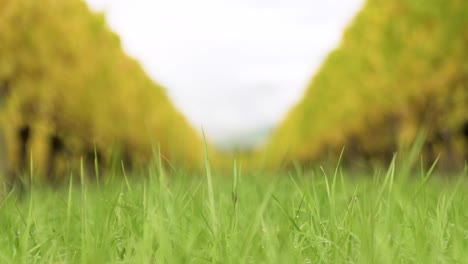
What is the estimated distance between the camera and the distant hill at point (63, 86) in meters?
13.3

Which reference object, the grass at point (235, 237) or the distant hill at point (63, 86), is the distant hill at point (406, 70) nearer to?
the distant hill at point (63, 86)

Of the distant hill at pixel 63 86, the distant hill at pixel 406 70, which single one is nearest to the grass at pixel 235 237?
the distant hill at pixel 63 86

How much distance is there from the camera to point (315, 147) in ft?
156

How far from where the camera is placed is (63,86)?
1756cm

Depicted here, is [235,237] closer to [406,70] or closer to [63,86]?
[63,86]

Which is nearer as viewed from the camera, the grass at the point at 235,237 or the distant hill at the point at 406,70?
the grass at the point at 235,237

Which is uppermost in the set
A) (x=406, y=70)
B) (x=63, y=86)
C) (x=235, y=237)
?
(x=63, y=86)

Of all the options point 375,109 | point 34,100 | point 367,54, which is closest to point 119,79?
point 34,100

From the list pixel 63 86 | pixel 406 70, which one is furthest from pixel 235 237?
pixel 406 70

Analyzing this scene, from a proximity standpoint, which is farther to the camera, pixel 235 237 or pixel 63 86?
pixel 63 86

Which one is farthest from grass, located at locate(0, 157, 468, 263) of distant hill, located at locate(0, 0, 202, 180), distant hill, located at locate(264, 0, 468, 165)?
distant hill, located at locate(264, 0, 468, 165)

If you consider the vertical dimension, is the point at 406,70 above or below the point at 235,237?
above

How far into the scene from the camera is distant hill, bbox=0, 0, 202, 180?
13258mm

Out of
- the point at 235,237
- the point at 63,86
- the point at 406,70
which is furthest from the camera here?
the point at 406,70
